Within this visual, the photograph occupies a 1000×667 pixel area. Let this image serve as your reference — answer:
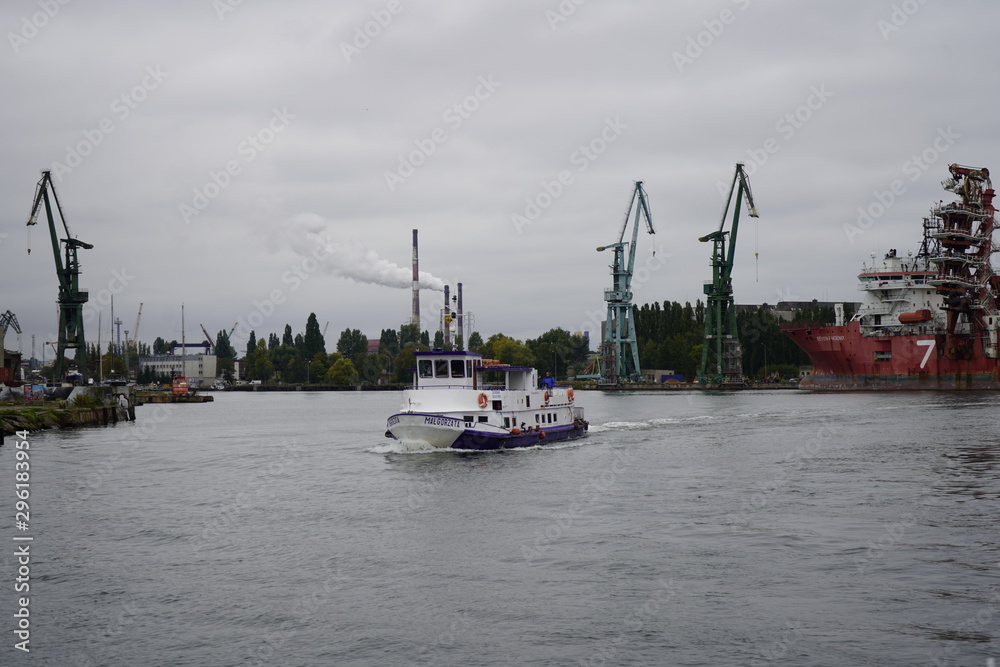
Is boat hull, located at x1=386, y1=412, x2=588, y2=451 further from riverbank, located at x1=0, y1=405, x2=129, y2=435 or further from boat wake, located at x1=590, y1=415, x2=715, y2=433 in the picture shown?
riverbank, located at x1=0, y1=405, x2=129, y2=435

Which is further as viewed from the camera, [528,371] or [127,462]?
[528,371]

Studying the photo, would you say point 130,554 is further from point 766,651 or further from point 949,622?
point 949,622

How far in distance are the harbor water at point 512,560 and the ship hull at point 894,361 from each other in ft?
254

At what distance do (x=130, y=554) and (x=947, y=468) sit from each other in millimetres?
33225

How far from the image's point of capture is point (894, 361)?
122312 mm

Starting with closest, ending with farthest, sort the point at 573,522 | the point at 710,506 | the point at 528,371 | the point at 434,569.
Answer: the point at 434,569, the point at 573,522, the point at 710,506, the point at 528,371

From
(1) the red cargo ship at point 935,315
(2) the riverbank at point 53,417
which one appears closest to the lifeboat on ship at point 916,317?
(1) the red cargo ship at point 935,315

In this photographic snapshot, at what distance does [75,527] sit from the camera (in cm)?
2980

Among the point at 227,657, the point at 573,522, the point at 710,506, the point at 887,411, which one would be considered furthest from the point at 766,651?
the point at 887,411

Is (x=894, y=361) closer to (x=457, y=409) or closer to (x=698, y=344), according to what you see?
(x=698, y=344)

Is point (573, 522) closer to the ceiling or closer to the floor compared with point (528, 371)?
closer to the floor

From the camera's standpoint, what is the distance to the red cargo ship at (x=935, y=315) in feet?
384

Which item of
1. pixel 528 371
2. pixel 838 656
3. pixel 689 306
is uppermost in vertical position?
pixel 689 306

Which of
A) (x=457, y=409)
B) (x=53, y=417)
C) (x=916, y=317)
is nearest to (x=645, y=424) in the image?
(x=457, y=409)
